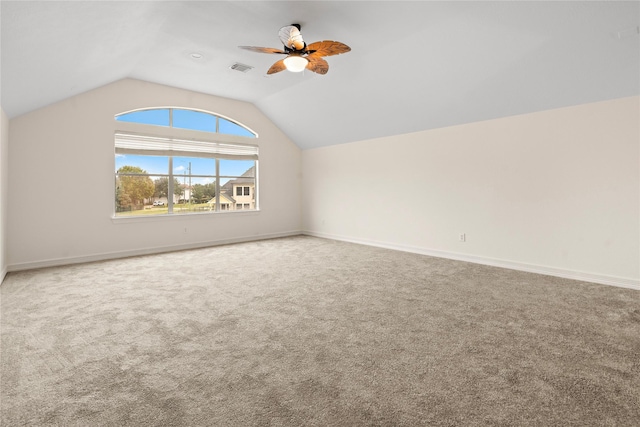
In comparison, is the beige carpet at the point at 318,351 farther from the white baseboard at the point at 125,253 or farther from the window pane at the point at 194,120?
the window pane at the point at 194,120

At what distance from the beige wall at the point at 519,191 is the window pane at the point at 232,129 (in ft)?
7.92

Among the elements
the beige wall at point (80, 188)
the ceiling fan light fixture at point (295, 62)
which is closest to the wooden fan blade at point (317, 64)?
the ceiling fan light fixture at point (295, 62)

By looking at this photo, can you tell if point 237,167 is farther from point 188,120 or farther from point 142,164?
point 142,164

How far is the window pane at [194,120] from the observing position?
19.9ft

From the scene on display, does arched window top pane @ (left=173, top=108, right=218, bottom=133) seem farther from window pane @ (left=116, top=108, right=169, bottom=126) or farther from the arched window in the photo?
window pane @ (left=116, top=108, right=169, bottom=126)

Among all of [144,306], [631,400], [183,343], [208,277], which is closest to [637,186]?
[631,400]

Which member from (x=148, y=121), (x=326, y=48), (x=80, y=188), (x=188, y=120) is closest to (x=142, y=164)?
(x=148, y=121)

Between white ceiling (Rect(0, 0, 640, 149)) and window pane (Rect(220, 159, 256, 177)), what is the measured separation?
71.5 inches

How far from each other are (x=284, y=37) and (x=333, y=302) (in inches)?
110

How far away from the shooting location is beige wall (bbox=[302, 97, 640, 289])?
12.5 ft

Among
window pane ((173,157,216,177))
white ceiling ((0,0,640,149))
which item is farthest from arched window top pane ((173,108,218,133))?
white ceiling ((0,0,640,149))

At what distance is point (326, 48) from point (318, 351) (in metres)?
2.84

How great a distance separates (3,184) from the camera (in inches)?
166

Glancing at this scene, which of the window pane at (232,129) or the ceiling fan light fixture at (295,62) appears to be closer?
the ceiling fan light fixture at (295,62)
